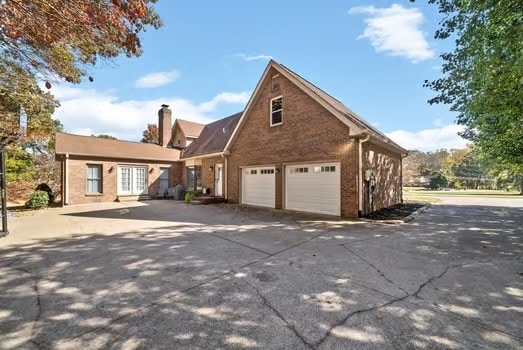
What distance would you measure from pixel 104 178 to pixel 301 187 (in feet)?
44.5

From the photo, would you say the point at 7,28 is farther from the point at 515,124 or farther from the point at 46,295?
the point at 515,124

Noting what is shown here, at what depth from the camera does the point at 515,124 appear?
36.6 ft

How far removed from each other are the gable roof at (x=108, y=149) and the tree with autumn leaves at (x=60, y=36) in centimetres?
781

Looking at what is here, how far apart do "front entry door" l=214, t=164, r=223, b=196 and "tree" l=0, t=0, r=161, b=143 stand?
9.71m

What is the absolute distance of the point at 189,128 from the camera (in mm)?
23656

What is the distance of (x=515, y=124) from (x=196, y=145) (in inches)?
770

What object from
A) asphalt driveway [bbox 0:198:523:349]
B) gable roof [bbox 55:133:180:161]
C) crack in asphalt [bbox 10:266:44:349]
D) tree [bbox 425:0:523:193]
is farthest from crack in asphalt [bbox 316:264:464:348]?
gable roof [bbox 55:133:180:161]

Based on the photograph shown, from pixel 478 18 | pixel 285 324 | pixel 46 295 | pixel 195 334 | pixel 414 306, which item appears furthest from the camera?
pixel 478 18

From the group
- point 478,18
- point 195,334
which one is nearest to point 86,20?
point 195,334

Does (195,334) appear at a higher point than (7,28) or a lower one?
lower

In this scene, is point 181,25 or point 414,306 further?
point 181,25

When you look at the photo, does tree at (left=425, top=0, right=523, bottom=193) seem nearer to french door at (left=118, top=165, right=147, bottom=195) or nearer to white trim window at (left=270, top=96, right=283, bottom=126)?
white trim window at (left=270, top=96, right=283, bottom=126)

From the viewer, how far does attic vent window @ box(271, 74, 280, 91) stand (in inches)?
496

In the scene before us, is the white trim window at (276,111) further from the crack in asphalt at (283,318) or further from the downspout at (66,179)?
the downspout at (66,179)
